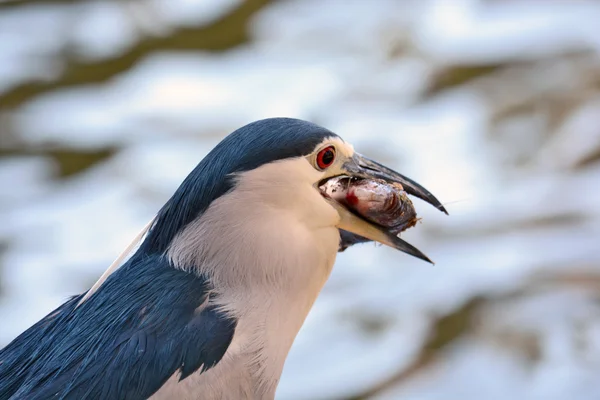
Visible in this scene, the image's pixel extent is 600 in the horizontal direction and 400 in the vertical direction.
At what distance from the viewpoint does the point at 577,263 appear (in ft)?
14.9

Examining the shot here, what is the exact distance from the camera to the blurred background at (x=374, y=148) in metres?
4.14

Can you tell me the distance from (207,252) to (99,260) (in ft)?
8.57

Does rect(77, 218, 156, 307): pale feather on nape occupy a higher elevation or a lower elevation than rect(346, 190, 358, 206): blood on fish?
higher

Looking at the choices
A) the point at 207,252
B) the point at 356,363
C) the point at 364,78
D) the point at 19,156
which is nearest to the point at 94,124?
the point at 19,156

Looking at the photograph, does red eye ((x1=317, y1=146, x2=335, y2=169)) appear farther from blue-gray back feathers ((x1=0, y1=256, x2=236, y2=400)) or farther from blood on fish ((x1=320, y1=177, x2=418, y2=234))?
blue-gray back feathers ((x1=0, y1=256, x2=236, y2=400))

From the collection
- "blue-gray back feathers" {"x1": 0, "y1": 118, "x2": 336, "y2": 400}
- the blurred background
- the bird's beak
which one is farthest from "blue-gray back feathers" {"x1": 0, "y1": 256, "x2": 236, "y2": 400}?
the blurred background

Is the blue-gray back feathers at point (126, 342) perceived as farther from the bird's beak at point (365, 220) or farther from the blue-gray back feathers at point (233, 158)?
the bird's beak at point (365, 220)

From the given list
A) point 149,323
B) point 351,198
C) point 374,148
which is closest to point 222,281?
point 149,323

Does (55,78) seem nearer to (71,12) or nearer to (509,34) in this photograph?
(71,12)

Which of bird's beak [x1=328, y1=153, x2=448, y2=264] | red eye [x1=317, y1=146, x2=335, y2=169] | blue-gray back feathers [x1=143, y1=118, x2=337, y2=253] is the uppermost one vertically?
blue-gray back feathers [x1=143, y1=118, x2=337, y2=253]

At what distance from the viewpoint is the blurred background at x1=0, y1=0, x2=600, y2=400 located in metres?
4.14

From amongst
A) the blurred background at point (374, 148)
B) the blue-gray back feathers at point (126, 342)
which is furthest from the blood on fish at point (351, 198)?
the blurred background at point (374, 148)

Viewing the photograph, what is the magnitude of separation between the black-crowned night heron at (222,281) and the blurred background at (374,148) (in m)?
1.99

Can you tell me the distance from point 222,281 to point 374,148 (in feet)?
10.2
